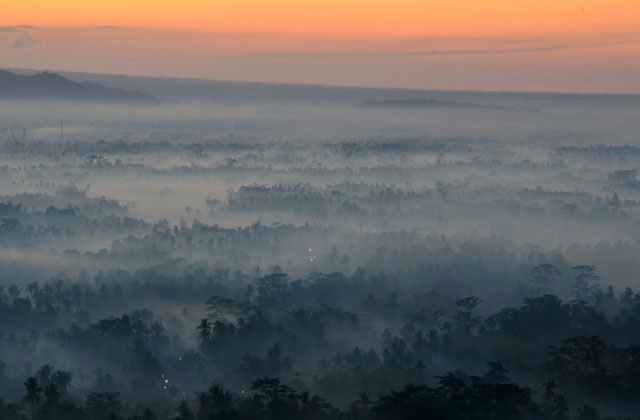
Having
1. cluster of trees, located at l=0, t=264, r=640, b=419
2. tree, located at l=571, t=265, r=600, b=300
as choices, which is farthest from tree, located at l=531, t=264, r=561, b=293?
cluster of trees, located at l=0, t=264, r=640, b=419

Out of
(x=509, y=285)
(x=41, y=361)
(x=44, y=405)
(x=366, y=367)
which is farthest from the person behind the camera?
(x=509, y=285)

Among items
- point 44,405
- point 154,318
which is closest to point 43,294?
point 154,318

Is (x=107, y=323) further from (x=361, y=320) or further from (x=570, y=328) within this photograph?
(x=570, y=328)

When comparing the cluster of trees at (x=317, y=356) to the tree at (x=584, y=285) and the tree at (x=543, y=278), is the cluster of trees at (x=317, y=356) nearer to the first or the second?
the tree at (x=584, y=285)

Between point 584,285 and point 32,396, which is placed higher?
point 32,396

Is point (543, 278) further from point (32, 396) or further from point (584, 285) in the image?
point (32, 396)

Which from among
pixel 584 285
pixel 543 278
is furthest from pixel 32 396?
pixel 584 285

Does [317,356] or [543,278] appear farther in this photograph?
[543,278]

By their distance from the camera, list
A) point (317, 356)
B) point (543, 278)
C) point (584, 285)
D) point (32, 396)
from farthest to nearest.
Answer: point (543, 278), point (584, 285), point (317, 356), point (32, 396)

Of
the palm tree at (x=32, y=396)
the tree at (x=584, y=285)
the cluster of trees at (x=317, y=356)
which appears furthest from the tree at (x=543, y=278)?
the palm tree at (x=32, y=396)

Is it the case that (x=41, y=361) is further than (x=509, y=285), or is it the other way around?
(x=509, y=285)

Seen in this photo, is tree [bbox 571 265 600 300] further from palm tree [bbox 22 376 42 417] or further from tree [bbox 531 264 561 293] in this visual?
palm tree [bbox 22 376 42 417]
